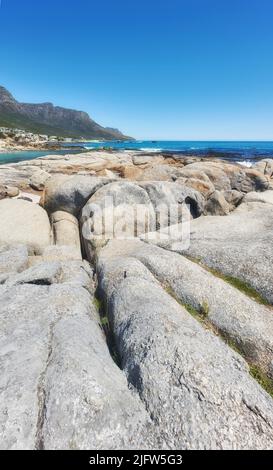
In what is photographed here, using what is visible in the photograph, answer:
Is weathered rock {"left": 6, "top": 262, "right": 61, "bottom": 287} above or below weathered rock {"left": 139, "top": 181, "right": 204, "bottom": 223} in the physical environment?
below

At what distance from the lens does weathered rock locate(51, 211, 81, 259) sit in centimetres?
2253

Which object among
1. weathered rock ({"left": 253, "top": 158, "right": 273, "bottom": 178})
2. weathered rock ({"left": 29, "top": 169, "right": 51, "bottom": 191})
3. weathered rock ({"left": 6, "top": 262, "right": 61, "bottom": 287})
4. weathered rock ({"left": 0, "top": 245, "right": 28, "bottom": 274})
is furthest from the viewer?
weathered rock ({"left": 253, "top": 158, "right": 273, "bottom": 178})

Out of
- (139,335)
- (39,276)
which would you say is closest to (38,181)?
(39,276)

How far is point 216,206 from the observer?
25.8m

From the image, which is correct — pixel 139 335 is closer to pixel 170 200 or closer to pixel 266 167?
pixel 170 200

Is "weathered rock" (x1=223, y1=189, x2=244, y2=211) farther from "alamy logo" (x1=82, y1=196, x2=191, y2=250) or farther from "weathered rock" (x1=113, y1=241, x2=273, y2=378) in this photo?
"weathered rock" (x1=113, y1=241, x2=273, y2=378)

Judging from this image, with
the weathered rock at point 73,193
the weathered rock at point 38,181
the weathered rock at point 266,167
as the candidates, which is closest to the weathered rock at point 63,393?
the weathered rock at point 73,193

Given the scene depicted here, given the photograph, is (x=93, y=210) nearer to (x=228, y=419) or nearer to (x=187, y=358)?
(x=187, y=358)

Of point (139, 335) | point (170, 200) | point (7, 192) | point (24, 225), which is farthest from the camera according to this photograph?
point (7, 192)

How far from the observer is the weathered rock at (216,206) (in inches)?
1007

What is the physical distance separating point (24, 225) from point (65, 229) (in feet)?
10.3

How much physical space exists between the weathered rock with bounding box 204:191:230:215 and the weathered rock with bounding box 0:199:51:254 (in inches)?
556

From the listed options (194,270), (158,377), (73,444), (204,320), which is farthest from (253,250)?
(73,444)

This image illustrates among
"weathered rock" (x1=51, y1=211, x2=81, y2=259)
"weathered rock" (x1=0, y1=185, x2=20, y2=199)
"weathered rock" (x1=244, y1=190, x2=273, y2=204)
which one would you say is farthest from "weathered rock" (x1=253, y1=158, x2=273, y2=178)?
"weathered rock" (x1=51, y1=211, x2=81, y2=259)
